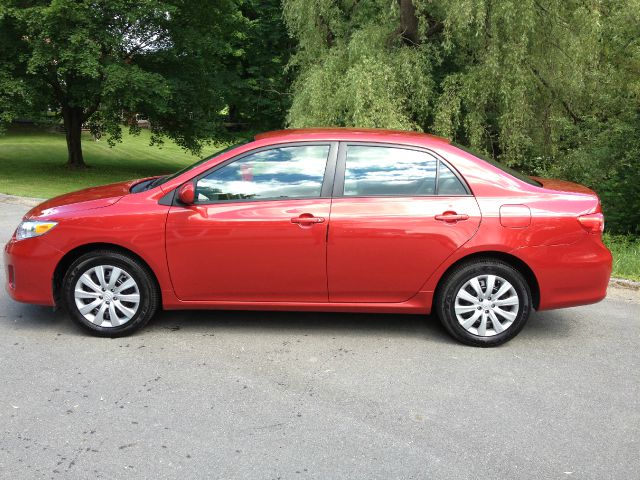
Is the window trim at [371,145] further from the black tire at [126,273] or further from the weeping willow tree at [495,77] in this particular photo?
the weeping willow tree at [495,77]

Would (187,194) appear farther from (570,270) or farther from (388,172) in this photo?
(570,270)

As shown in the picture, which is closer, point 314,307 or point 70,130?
point 314,307

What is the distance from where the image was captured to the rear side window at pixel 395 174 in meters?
4.94

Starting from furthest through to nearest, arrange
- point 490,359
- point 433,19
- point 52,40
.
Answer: point 52,40 < point 433,19 < point 490,359

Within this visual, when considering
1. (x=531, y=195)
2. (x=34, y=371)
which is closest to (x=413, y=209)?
(x=531, y=195)

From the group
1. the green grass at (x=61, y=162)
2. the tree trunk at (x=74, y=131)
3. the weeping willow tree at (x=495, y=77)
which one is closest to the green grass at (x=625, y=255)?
the weeping willow tree at (x=495, y=77)

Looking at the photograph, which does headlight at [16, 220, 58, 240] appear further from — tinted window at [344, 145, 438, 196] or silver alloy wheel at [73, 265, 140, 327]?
tinted window at [344, 145, 438, 196]

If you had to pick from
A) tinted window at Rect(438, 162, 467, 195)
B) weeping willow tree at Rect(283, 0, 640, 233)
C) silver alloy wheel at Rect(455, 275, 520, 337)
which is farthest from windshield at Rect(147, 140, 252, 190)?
weeping willow tree at Rect(283, 0, 640, 233)

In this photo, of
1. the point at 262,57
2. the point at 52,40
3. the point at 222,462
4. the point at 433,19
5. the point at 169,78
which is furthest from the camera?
the point at 262,57

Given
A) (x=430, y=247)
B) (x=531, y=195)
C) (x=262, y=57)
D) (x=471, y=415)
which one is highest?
(x=262, y=57)

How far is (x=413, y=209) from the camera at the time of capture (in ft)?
16.0

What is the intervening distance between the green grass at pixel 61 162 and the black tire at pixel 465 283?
11.4 m

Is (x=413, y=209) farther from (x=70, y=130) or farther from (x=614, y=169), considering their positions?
(x=70, y=130)

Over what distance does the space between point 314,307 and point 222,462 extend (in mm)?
1934
